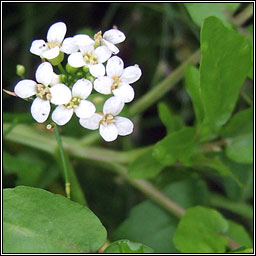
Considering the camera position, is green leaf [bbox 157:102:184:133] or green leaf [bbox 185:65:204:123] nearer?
green leaf [bbox 185:65:204:123]

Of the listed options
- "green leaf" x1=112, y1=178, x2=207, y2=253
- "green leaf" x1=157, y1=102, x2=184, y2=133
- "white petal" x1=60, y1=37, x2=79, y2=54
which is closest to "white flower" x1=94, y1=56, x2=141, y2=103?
"white petal" x1=60, y1=37, x2=79, y2=54

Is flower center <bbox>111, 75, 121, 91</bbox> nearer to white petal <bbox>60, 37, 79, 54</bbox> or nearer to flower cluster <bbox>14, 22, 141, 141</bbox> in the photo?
flower cluster <bbox>14, 22, 141, 141</bbox>

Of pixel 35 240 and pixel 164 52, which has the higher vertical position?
pixel 164 52

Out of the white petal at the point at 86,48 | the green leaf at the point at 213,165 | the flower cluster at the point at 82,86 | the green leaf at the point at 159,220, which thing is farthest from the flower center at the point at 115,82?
the green leaf at the point at 159,220

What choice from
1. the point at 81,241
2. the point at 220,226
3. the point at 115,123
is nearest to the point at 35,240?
the point at 81,241

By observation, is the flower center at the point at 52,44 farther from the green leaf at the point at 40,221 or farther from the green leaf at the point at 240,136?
the green leaf at the point at 240,136

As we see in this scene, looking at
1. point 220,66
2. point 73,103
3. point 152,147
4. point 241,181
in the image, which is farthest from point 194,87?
point 241,181

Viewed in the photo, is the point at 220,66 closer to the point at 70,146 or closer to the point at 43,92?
the point at 43,92

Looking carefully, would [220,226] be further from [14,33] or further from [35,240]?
[14,33]
